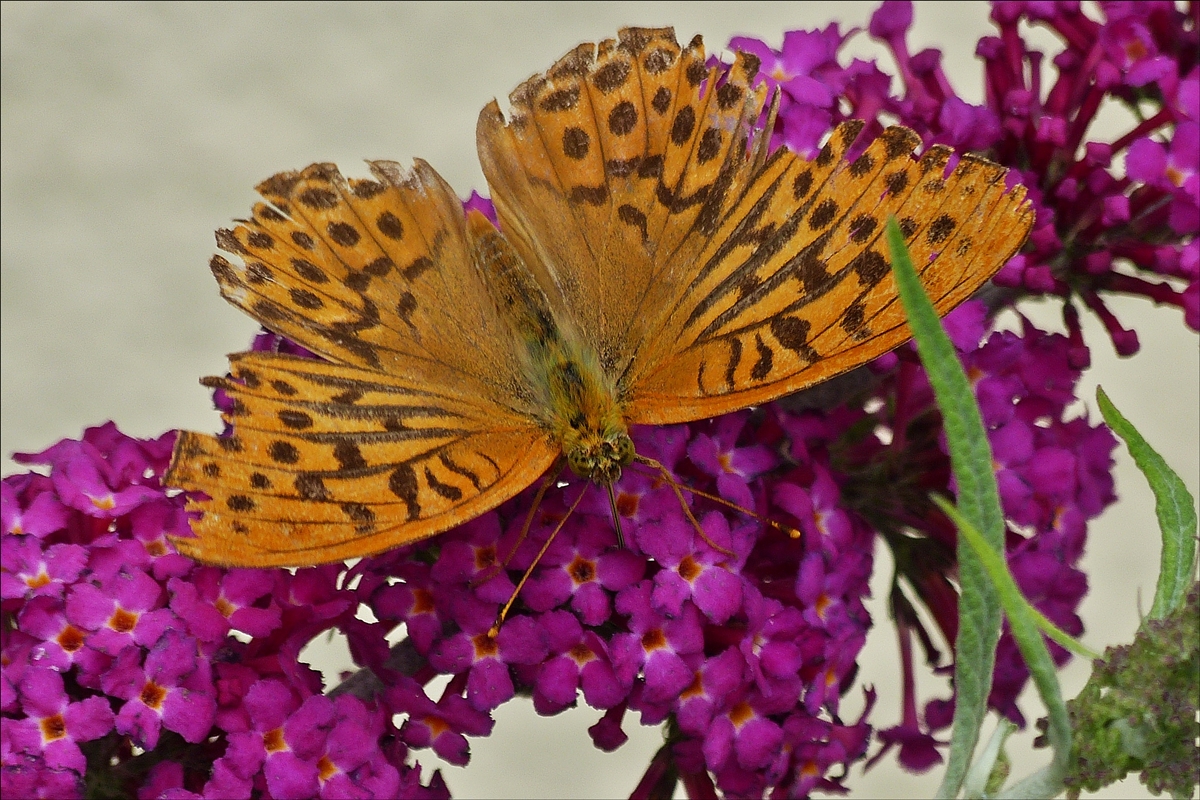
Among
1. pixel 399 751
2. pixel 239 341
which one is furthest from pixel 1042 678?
pixel 239 341

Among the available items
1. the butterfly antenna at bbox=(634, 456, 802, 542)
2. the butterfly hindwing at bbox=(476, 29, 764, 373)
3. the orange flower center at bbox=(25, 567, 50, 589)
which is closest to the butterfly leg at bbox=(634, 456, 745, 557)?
the butterfly antenna at bbox=(634, 456, 802, 542)

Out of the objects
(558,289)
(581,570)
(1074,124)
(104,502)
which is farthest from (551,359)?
(1074,124)

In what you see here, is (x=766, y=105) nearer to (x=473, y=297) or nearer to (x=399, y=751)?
(x=473, y=297)

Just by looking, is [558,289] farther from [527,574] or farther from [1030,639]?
[1030,639]

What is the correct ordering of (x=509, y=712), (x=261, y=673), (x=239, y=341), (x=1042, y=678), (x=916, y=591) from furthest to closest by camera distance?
(x=239, y=341) < (x=509, y=712) < (x=916, y=591) < (x=261, y=673) < (x=1042, y=678)

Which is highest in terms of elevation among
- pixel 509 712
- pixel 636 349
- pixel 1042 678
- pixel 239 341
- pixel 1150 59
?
pixel 239 341

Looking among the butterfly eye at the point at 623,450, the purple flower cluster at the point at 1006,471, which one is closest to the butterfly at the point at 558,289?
the butterfly eye at the point at 623,450

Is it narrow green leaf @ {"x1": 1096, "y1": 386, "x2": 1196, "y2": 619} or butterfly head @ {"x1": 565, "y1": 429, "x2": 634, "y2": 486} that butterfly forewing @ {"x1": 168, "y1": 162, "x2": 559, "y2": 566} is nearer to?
butterfly head @ {"x1": 565, "y1": 429, "x2": 634, "y2": 486}
